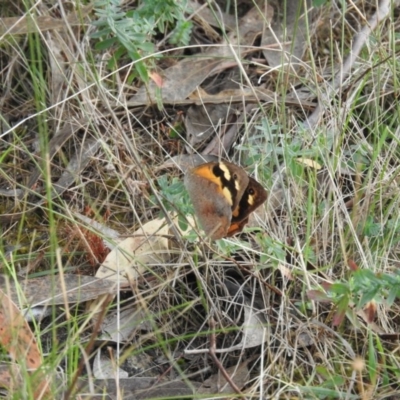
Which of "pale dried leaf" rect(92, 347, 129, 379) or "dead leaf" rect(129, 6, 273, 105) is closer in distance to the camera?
"pale dried leaf" rect(92, 347, 129, 379)

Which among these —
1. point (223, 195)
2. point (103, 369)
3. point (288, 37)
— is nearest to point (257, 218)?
point (223, 195)

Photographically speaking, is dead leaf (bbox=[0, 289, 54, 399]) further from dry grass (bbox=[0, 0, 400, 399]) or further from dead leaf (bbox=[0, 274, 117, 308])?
dead leaf (bbox=[0, 274, 117, 308])

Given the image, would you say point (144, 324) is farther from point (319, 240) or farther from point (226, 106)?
point (226, 106)

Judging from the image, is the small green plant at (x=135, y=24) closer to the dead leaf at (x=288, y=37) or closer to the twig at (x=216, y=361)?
the dead leaf at (x=288, y=37)

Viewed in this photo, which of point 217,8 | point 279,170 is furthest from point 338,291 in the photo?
point 217,8

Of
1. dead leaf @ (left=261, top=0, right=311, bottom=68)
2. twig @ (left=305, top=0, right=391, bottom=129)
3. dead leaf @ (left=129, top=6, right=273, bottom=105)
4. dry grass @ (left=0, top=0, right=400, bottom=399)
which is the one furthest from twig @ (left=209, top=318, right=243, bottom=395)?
dead leaf @ (left=261, top=0, right=311, bottom=68)

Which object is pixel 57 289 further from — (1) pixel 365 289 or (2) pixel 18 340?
(1) pixel 365 289

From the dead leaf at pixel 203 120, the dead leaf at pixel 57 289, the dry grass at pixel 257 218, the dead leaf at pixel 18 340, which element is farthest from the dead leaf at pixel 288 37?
the dead leaf at pixel 18 340
